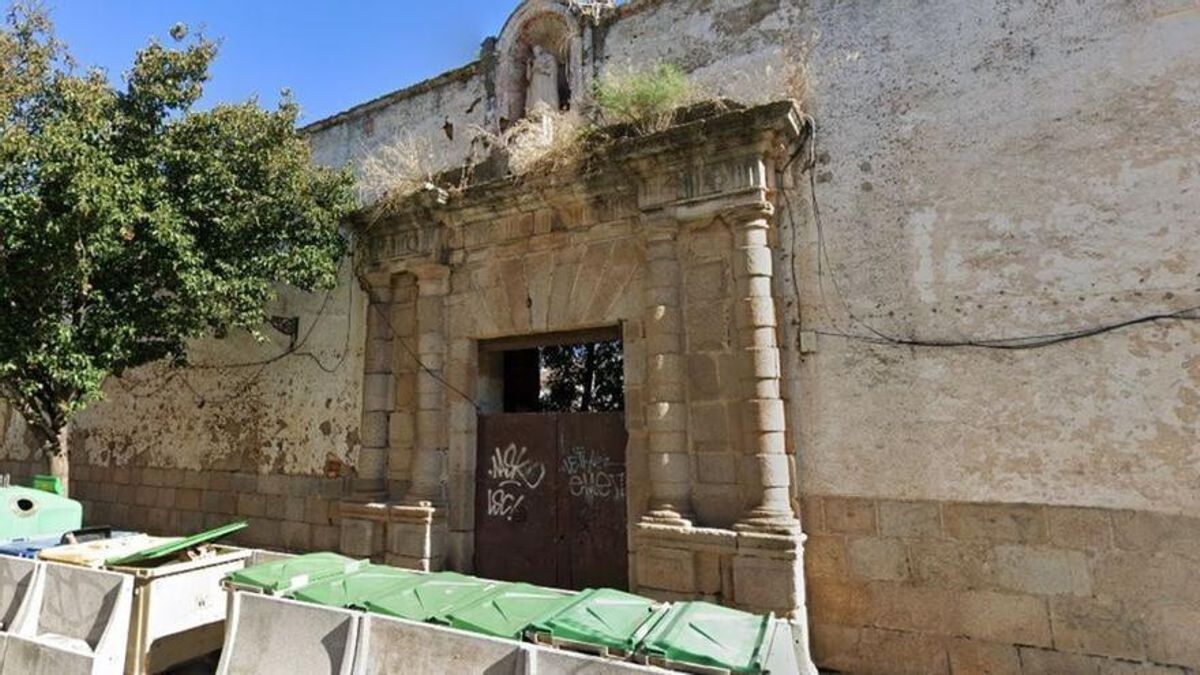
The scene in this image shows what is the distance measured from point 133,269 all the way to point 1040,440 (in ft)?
23.1

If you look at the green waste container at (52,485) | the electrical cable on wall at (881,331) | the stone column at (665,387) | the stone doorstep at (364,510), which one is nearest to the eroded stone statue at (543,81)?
the stone column at (665,387)

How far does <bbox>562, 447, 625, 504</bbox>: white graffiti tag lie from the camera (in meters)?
5.18

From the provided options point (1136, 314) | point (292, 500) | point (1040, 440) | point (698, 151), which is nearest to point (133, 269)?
point (292, 500)

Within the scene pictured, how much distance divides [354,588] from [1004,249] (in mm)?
4369

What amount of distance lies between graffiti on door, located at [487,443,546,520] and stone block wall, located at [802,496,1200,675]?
2.27 m

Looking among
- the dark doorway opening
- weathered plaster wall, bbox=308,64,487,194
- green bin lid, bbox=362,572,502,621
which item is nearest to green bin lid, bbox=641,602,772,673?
green bin lid, bbox=362,572,502,621

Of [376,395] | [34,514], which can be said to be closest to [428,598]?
[376,395]

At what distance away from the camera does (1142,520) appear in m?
3.58

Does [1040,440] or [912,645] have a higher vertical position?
[1040,440]

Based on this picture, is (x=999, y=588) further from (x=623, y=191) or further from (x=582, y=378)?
(x=582, y=378)

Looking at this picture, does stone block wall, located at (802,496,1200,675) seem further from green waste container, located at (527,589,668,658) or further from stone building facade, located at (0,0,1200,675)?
green waste container, located at (527,589,668,658)

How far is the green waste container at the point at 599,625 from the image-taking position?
9.26 feet

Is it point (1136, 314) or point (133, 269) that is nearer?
point (1136, 314)

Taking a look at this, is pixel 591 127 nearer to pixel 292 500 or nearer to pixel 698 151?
pixel 698 151
